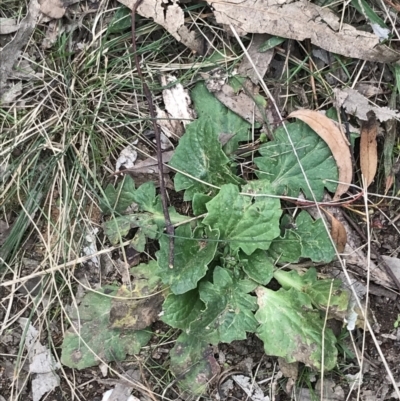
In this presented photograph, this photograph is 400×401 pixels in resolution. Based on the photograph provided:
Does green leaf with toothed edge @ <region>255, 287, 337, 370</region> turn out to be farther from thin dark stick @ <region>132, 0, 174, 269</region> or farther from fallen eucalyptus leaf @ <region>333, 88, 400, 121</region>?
fallen eucalyptus leaf @ <region>333, 88, 400, 121</region>

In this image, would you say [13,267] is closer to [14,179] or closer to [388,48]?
[14,179]

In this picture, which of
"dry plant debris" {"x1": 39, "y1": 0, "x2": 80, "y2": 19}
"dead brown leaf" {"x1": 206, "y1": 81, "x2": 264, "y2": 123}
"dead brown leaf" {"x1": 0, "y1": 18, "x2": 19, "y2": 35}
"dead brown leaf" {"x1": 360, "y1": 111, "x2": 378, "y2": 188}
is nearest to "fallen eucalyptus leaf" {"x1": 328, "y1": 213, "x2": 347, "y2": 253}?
"dead brown leaf" {"x1": 360, "y1": 111, "x2": 378, "y2": 188}

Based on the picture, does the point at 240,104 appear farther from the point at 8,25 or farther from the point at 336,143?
the point at 8,25

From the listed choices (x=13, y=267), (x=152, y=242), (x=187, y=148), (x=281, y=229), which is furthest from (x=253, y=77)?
(x=13, y=267)

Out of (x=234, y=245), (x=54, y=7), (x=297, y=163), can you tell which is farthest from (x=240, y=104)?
(x=54, y=7)

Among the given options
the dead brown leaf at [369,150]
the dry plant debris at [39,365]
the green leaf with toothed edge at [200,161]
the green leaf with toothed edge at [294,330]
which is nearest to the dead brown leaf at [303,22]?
the dead brown leaf at [369,150]

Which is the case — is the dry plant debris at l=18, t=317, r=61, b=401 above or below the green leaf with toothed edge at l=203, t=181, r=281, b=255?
below

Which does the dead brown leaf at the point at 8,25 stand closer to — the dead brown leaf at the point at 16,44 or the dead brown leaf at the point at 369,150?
the dead brown leaf at the point at 16,44
